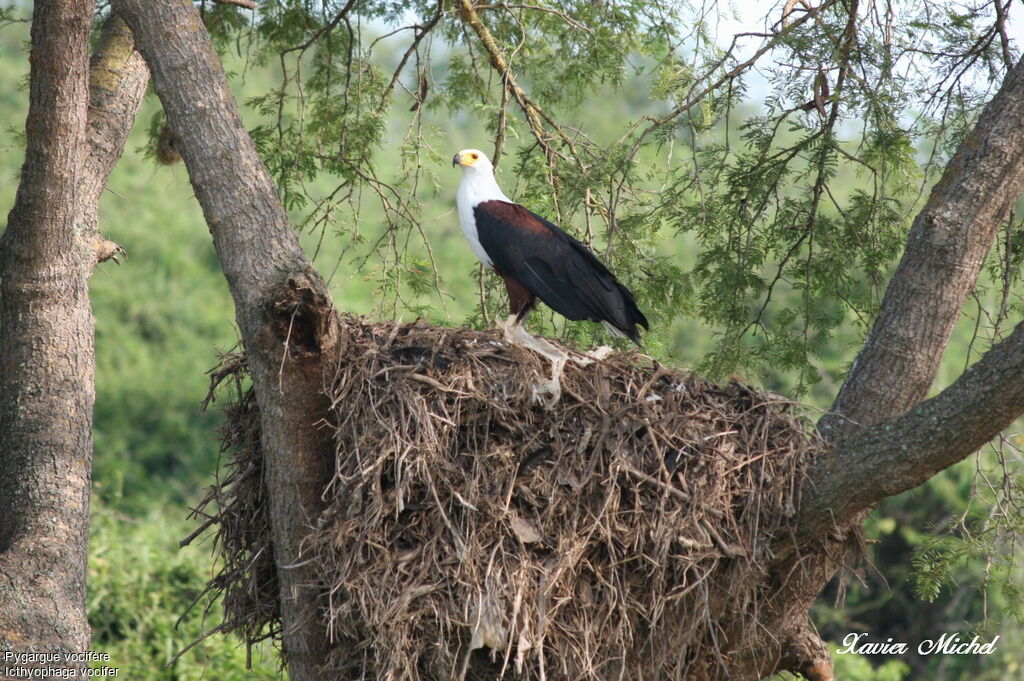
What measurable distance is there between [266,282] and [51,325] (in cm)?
135

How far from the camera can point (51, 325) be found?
461cm

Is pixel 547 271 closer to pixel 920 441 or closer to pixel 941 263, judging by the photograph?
pixel 941 263

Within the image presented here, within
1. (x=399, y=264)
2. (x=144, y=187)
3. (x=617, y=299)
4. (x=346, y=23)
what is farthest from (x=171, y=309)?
(x=617, y=299)

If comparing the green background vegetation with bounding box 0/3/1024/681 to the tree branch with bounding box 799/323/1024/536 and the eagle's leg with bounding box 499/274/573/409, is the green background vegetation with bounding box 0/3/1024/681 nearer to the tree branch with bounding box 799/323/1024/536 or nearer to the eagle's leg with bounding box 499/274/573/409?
the eagle's leg with bounding box 499/274/573/409

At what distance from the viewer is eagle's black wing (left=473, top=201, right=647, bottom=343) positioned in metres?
5.04

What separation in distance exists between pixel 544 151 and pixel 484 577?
2.96 metres

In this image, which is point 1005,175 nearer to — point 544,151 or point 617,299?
point 617,299

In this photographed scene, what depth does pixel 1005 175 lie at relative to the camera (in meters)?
4.20

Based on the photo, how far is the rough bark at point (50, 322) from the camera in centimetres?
435

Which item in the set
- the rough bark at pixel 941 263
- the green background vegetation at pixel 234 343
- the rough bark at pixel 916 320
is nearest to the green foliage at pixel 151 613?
the green background vegetation at pixel 234 343

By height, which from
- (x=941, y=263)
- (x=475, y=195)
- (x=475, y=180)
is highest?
(x=475, y=180)

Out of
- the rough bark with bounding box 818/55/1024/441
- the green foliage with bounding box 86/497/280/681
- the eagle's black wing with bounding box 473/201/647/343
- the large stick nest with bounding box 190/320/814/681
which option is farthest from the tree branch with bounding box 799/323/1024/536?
the green foliage with bounding box 86/497/280/681

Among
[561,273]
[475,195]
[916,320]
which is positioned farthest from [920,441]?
[475,195]

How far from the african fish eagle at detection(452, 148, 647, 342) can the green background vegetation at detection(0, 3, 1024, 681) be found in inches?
17.0
